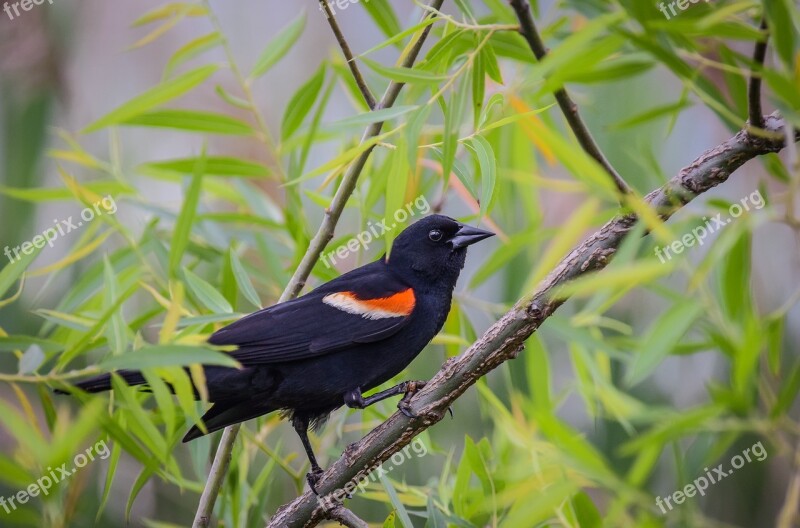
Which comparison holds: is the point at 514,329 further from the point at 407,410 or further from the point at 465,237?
the point at 465,237

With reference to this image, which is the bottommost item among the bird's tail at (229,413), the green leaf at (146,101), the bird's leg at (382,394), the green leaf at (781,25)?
the bird's leg at (382,394)

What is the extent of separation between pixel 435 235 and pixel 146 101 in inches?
43.0

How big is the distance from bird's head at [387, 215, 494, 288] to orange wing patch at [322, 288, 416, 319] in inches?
6.4

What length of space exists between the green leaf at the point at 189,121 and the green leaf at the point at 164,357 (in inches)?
34.2

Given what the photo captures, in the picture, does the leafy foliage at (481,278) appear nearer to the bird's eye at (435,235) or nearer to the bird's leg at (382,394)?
the bird's leg at (382,394)

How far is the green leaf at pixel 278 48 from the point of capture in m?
2.29

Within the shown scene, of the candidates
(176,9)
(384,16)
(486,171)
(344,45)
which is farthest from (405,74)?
(176,9)

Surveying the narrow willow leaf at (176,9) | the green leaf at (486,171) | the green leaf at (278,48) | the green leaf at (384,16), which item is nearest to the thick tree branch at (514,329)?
the green leaf at (486,171)

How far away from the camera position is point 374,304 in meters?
2.46

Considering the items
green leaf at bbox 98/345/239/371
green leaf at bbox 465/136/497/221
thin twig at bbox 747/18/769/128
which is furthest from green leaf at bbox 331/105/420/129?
thin twig at bbox 747/18/769/128

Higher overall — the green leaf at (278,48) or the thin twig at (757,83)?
the green leaf at (278,48)

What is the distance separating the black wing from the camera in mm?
2219

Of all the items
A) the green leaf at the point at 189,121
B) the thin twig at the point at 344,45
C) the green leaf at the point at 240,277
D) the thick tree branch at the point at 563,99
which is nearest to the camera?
the thick tree branch at the point at 563,99

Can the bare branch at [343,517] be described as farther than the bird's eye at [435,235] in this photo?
No
